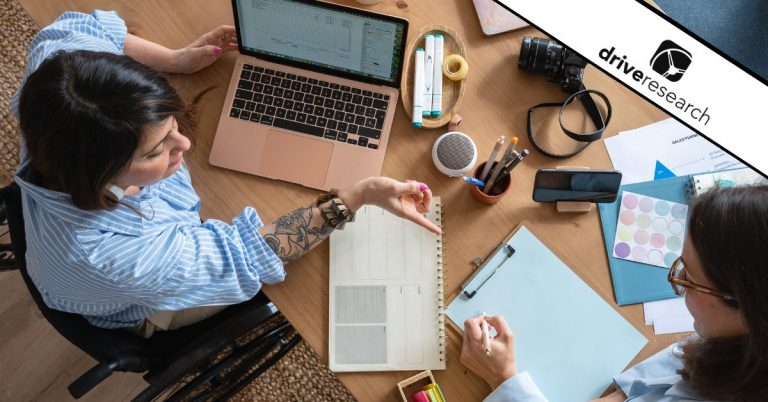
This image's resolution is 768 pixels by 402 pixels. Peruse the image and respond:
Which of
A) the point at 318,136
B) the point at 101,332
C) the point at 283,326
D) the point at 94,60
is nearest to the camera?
the point at 94,60

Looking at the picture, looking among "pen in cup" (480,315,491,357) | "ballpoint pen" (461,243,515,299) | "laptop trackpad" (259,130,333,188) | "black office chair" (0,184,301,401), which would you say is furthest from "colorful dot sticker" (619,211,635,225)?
"black office chair" (0,184,301,401)

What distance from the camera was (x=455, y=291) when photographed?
1151mm

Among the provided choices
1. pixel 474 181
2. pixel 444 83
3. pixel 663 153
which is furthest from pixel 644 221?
pixel 444 83

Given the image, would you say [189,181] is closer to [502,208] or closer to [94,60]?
[94,60]

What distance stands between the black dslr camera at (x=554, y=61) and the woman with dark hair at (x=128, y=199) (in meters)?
0.38

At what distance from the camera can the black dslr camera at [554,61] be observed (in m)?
1.22

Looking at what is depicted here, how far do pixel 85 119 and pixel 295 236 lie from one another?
418 mm

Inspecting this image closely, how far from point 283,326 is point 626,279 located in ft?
2.85

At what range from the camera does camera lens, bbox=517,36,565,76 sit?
1223mm

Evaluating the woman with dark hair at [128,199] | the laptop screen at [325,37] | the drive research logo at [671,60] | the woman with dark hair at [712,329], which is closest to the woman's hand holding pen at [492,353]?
the woman with dark hair at [712,329]

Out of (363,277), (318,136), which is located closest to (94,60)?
(318,136)

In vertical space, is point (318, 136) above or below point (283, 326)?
above

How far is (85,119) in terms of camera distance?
0.88m

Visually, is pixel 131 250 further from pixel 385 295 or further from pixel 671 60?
pixel 671 60
